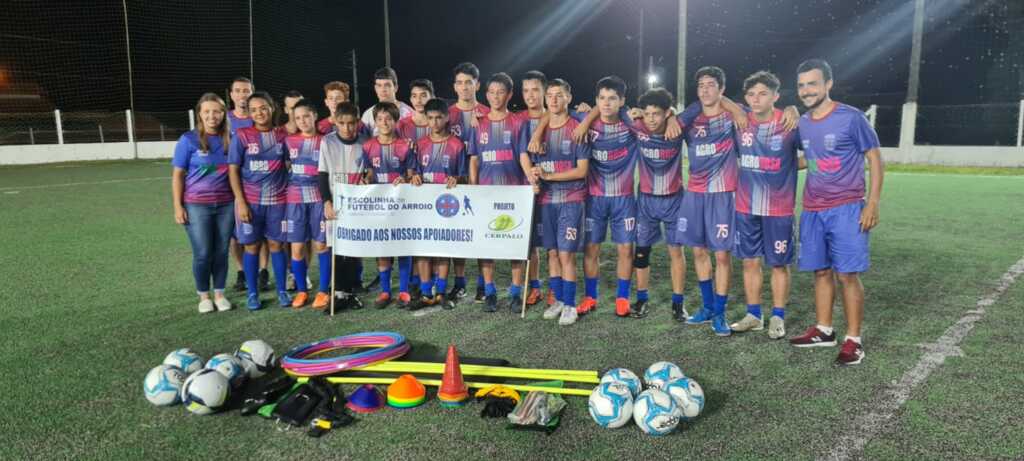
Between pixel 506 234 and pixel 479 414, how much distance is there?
2305 mm

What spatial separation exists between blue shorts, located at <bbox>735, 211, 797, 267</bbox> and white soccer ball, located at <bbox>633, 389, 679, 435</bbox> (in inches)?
79.1

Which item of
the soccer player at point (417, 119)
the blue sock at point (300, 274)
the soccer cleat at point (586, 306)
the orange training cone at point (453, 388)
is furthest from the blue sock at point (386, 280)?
the orange training cone at point (453, 388)

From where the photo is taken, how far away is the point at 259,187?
5781 millimetres

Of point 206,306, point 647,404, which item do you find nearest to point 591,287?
point 647,404

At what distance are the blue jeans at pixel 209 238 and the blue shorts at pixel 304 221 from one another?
488 mm

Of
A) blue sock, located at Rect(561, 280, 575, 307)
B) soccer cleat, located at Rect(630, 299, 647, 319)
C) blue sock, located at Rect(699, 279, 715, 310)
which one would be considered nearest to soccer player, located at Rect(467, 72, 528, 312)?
blue sock, located at Rect(561, 280, 575, 307)

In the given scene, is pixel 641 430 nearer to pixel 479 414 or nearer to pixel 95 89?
pixel 479 414

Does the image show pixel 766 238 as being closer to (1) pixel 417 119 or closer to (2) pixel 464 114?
→ (2) pixel 464 114

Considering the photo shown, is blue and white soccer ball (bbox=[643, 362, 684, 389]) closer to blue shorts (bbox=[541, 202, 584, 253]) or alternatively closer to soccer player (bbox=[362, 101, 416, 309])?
blue shorts (bbox=[541, 202, 584, 253])

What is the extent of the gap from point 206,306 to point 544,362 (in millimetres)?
3115

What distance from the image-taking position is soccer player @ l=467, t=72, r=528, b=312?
555 centimetres

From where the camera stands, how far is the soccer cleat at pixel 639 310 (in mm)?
5426

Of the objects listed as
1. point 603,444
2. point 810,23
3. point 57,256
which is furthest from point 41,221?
point 810,23

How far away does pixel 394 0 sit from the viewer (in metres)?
28.3
